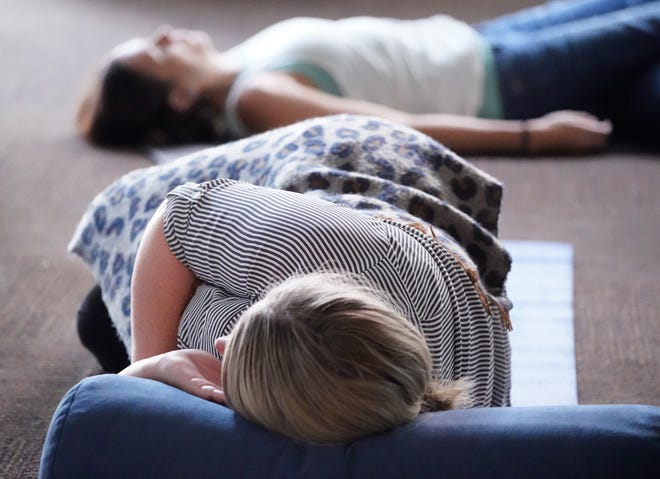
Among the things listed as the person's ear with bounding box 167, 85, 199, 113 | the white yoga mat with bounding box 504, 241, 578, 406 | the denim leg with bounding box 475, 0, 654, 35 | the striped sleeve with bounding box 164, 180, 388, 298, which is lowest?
the white yoga mat with bounding box 504, 241, 578, 406

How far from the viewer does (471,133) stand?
2.29 meters

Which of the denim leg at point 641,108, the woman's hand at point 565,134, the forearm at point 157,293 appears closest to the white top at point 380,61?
the woman's hand at point 565,134

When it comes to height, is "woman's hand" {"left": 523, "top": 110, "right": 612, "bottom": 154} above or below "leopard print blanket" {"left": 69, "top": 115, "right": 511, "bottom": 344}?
below

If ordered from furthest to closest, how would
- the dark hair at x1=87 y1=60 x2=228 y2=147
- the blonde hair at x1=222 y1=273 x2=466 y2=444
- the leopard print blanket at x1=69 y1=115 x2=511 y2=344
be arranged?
the dark hair at x1=87 y1=60 x2=228 y2=147
the leopard print blanket at x1=69 y1=115 x2=511 y2=344
the blonde hair at x1=222 y1=273 x2=466 y2=444

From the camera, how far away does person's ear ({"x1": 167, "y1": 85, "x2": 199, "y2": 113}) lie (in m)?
2.37

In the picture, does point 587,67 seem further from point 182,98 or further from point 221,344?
point 221,344

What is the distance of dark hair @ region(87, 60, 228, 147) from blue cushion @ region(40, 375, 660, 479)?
Answer: 1502 millimetres

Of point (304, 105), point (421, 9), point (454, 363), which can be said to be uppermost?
point (454, 363)

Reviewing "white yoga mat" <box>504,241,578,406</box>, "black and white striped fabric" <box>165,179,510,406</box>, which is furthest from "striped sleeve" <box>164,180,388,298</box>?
"white yoga mat" <box>504,241,578,406</box>

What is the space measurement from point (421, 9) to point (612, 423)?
2757 mm

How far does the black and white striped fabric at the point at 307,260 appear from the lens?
0.99 meters

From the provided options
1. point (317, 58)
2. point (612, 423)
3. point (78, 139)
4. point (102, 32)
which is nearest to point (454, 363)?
point (612, 423)

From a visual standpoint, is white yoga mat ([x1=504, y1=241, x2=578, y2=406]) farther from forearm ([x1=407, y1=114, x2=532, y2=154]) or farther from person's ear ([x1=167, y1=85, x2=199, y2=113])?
person's ear ([x1=167, y1=85, x2=199, y2=113])

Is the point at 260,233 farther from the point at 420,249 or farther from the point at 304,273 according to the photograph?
the point at 420,249
